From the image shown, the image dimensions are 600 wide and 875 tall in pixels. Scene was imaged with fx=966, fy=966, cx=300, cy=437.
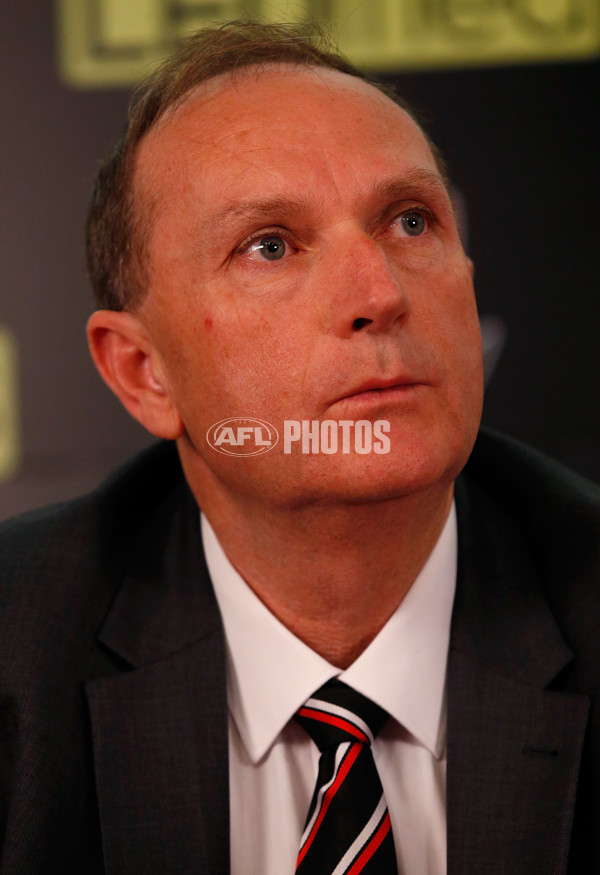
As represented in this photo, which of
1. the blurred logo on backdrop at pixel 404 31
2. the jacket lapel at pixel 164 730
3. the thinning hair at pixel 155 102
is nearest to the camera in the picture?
the jacket lapel at pixel 164 730

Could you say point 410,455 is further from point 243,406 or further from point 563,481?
point 563,481

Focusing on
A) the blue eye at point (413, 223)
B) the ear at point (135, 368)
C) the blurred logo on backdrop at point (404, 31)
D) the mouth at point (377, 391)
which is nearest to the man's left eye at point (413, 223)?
the blue eye at point (413, 223)

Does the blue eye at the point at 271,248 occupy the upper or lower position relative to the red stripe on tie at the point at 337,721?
upper

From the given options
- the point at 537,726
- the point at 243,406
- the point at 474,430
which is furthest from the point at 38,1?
the point at 537,726

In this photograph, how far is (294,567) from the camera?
1.32 meters

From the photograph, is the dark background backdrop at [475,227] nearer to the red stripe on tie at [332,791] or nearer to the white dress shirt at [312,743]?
the white dress shirt at [312,743]

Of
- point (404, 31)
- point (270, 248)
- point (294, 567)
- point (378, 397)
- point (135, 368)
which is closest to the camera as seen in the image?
point (378, 397)

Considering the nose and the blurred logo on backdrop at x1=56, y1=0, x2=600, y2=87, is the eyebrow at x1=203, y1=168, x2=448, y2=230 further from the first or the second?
the blurred logo on backdrop at x1=56, y1=0, x2=600, y2=87

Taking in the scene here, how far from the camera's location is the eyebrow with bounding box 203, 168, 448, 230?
1.18m

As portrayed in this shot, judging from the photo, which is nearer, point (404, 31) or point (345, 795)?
point (345, 795)

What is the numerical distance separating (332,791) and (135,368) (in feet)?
2.15

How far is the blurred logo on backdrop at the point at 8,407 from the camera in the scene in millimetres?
2027

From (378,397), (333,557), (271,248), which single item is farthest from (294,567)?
(271,248)

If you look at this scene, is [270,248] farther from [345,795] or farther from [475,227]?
[475,227]
